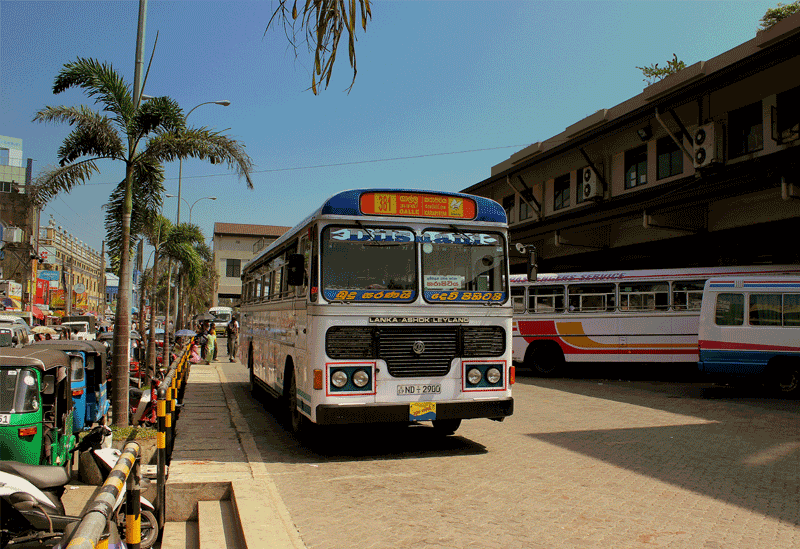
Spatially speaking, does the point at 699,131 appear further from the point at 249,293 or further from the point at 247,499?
the point at 247,499

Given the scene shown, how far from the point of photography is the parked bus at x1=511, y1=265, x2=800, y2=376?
17.5 meters

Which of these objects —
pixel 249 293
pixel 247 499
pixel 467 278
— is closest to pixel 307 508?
pixel 247 499

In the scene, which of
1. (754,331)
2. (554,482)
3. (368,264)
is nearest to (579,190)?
(754,331)

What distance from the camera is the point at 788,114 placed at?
18.0 metres

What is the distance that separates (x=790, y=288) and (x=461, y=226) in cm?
965

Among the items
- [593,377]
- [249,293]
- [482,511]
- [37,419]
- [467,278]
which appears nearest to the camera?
[482,511]

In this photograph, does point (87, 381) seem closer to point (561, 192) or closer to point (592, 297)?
point (592, 297)

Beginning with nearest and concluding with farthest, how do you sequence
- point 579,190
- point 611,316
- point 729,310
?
point 729,310
point 611,316
point 579,190

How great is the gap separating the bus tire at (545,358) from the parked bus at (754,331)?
500 centimetres

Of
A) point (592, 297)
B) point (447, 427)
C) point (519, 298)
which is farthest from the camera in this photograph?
point (519, 298)

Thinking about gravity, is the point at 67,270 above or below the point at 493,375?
above

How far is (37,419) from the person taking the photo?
779 cm

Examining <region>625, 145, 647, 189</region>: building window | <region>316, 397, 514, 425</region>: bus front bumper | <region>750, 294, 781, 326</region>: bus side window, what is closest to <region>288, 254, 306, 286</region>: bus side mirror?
<region>316, 397, 514, 425</region>: bus front bumper

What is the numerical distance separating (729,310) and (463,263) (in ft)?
30.6
